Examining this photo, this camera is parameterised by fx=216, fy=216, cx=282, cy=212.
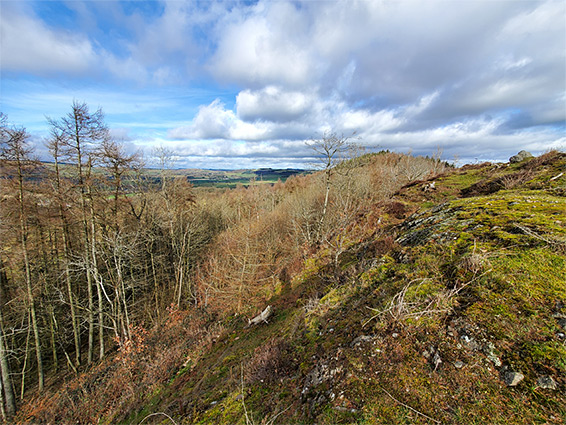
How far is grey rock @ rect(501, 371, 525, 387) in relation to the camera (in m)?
2.11

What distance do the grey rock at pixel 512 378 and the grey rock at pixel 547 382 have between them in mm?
111

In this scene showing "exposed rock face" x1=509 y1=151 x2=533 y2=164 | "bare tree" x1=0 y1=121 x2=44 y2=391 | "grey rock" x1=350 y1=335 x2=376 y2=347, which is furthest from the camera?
"exposed rock face" x1=509 y1=151 x2=533 y2=164

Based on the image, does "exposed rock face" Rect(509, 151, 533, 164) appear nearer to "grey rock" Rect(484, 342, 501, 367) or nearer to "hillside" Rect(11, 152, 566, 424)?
"hillside" Rect(11, 152, 566, 424)

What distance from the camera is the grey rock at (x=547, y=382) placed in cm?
197

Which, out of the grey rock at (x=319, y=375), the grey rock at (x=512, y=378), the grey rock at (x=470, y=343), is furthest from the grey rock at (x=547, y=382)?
the grey rock at (x=319, y=375)

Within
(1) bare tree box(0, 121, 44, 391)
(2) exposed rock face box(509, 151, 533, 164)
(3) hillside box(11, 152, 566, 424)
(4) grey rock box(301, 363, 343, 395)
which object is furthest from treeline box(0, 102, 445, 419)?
(2) exposed rock face box(509, 151, 533, 164)

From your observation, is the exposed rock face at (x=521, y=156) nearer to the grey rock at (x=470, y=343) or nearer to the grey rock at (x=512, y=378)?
the grey rock at (x=470, y=343)

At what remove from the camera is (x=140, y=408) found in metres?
7.67

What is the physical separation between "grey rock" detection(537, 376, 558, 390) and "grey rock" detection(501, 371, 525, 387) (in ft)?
0.36

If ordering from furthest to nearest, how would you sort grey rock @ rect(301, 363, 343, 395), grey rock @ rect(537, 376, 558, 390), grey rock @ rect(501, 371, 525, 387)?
grey rock @ rect(301, 363, 343, 395), grey rock @ rect(501, 371, 525, 387), grey rock @ rect(537, 376, 558, 390)

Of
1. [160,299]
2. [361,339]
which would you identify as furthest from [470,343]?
[160,299]

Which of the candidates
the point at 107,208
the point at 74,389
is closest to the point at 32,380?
the point at 74,389

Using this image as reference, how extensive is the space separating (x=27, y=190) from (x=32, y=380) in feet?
41.9

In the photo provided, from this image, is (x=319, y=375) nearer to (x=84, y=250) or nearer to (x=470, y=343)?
(x=470, y=343)
